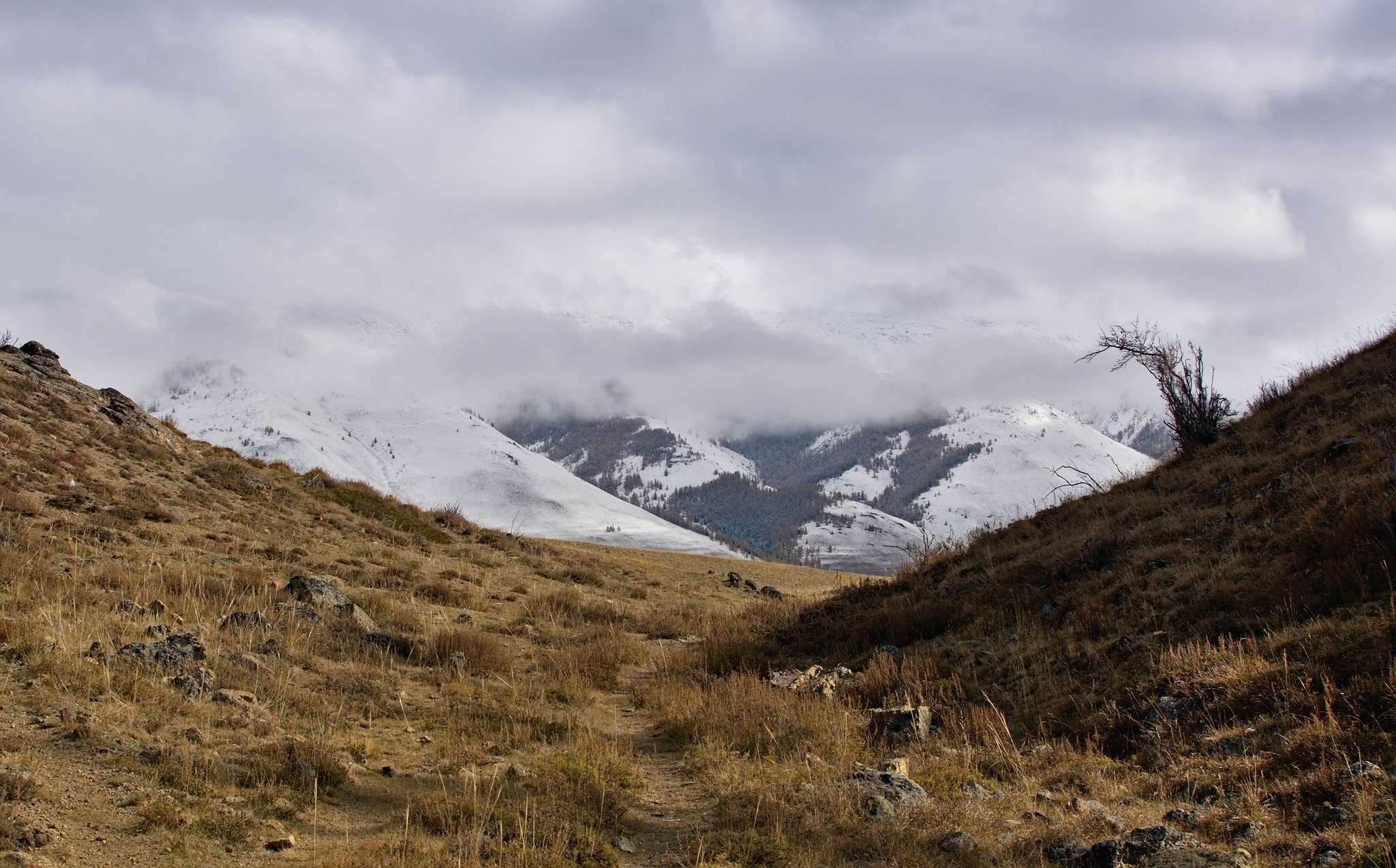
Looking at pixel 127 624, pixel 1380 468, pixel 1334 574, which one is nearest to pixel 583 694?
pixel 127 624

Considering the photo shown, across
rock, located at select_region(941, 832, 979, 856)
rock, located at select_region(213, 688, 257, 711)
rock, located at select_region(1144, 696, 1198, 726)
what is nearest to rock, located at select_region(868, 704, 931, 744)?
rock, located at select_region(1144, 696, 1198, 726)

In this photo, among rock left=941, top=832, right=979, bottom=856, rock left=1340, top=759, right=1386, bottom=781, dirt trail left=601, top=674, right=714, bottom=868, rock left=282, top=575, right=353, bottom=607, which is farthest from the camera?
rock left=282, top=575, right=353, bottom=607

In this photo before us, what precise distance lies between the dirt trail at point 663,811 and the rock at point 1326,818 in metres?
4.14

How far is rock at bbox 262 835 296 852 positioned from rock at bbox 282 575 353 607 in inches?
296

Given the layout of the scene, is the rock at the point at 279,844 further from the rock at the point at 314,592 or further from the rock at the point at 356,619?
the rock at the point at 314,592

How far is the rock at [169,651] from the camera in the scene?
24.8ft

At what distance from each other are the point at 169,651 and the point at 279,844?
385 cm

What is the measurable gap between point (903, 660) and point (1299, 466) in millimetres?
8166

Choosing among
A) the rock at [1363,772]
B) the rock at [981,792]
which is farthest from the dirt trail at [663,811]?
the rock at [1363,772]

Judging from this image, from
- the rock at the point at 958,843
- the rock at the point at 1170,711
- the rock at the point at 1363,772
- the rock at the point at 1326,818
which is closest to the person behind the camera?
the rock at the point at 1326,818

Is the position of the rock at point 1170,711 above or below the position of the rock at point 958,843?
above

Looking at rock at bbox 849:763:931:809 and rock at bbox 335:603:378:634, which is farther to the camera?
rock at bbox 335:603:378:634

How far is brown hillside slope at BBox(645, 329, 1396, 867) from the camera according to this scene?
5652 mm

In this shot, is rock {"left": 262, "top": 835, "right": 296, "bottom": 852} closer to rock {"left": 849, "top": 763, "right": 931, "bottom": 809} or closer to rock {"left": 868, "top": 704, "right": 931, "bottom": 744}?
rock {"left": 849, "top": 763, "right": 931, "bottom": 809}
